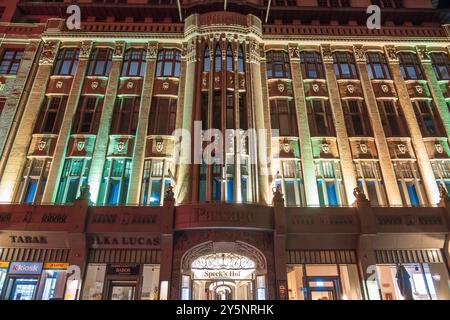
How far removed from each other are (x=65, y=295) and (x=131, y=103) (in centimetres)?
1103

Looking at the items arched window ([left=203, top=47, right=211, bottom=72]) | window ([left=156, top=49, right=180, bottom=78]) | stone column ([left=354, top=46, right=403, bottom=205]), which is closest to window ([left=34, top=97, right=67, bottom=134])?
window ([left=156, top=49, right=180, bottom=78])

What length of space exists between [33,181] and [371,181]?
18.5 m

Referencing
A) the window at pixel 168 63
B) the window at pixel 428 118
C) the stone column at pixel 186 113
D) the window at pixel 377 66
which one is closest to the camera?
the stone column at pixel 186 113

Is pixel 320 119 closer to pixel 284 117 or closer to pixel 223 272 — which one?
pixel 284 117

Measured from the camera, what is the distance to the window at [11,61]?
66.3 feet

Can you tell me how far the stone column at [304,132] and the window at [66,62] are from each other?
1427 cm

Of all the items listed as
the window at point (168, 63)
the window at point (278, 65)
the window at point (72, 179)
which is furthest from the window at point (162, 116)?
the window at point (278, 65)

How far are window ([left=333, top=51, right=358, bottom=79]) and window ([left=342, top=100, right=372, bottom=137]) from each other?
2015 mm

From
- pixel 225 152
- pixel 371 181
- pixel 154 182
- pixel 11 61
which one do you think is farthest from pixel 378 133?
pixel 11 61

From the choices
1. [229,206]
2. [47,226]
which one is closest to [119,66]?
[47,226]

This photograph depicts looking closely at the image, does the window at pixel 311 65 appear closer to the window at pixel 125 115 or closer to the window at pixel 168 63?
the window at pixel 168 63

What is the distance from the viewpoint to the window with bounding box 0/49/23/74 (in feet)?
66.3

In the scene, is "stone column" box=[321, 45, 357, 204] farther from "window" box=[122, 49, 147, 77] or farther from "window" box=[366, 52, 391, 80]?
"window" box=[122, 49, 147, 77]
